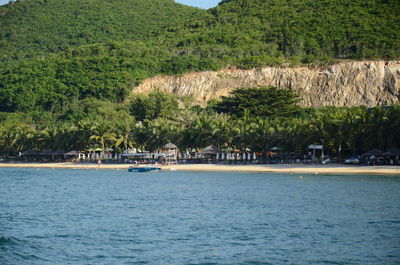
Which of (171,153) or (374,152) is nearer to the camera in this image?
(374,152)

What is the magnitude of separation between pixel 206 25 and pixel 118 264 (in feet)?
435

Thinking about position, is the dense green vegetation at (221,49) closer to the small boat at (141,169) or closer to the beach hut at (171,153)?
the beach hut at (171,153)

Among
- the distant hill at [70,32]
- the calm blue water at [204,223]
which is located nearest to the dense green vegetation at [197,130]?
the calm blue water at [204,223]

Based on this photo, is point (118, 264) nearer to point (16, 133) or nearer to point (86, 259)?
point (86, 259)

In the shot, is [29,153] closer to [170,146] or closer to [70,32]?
[170,146]

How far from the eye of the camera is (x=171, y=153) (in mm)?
79688

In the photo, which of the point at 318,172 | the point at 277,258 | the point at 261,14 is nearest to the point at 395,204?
the point at 277,258

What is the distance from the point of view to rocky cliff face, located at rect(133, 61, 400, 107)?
103 metres

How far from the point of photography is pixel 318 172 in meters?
61.6

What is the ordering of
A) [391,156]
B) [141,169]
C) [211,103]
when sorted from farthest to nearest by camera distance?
[211,103]
[141,169]
[391,156]

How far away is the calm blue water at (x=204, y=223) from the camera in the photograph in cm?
2392

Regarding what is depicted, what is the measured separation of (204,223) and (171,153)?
4899 cm

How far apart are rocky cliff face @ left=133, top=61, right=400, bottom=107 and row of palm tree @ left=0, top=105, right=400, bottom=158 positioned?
428 inches

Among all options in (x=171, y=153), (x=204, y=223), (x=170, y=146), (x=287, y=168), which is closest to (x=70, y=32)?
(x=171, y=153)
